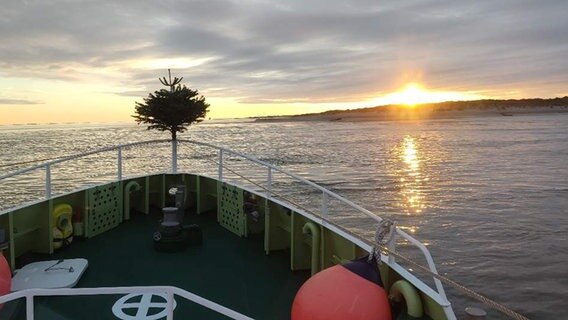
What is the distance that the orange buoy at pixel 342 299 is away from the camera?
3.77m

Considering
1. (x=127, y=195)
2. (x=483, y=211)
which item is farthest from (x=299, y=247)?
(x=483, y=211)

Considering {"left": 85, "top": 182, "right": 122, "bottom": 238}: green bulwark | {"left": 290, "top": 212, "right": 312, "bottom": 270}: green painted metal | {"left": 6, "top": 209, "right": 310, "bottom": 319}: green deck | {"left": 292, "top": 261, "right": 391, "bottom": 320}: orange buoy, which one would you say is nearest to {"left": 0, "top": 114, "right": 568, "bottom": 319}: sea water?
{"left": 85, "top": 182, "right": 122, "bottom": 238}: green bulwark

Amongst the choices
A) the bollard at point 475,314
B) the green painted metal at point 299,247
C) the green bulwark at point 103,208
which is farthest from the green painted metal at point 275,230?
the bollard at point 475,314

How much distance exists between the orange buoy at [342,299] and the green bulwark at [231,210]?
4436 mm

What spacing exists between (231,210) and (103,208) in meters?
2.45

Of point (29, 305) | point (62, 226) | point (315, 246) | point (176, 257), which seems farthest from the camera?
point (62, 226)

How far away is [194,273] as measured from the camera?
6.77 metres

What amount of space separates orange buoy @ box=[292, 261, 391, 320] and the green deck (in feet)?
5.64

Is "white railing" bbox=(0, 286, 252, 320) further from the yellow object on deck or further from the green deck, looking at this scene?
the yellow object on deck

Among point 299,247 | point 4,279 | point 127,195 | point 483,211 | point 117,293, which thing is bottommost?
point 483,211

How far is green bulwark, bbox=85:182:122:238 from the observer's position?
8305mm

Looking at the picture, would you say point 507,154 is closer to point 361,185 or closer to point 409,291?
point 361,185

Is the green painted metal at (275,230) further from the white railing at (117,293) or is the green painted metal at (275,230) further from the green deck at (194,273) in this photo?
the white railing at (117,293)

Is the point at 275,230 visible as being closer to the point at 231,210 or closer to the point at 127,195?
the point at 231,210
